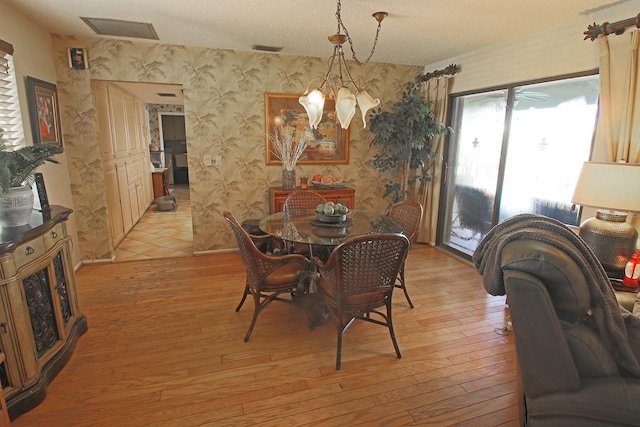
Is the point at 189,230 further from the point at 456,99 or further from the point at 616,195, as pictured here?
the point at 616,195

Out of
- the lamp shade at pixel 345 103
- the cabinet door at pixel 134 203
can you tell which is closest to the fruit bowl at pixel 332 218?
the lamp shade at pixel 345 103

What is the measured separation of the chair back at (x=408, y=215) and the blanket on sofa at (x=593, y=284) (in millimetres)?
1374

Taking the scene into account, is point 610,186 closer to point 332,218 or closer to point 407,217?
point 407,217

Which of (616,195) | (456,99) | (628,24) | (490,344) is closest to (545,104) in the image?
(628,24)

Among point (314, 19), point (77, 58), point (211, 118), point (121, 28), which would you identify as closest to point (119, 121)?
point (77, 58)

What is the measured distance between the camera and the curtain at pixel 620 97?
7.80 feet

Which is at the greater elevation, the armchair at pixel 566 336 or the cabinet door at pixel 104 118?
the cabinet door at pixel 104 118

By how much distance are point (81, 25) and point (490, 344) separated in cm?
441

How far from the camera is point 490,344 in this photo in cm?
250

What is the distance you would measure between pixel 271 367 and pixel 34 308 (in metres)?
1.43

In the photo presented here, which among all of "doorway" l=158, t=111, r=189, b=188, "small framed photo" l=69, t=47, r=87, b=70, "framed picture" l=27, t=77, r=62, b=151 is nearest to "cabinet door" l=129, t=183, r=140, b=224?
"framed picture" l=27, t=77, r=62, b=151

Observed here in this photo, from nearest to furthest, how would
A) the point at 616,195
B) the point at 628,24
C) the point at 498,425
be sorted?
the point at 498,425, the point at 616,195, the point at 628,24

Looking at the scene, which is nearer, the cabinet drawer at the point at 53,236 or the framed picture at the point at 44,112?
the cabinet drawer at the point at 53,236

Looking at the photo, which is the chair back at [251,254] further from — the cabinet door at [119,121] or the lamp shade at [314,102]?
the cabinet door at [119,121]
